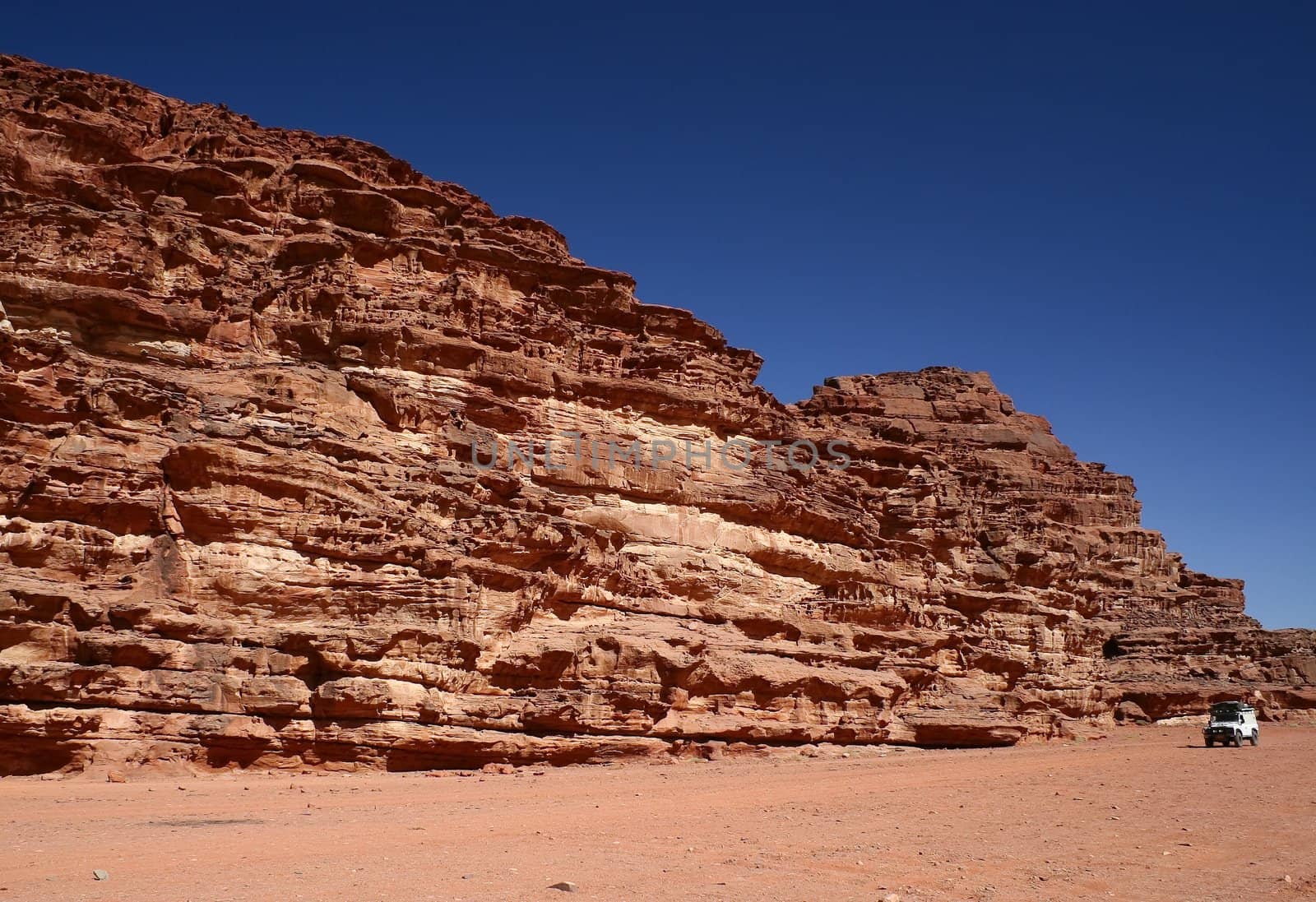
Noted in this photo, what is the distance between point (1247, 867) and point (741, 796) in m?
8.71

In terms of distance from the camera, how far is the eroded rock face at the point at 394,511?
19.7m

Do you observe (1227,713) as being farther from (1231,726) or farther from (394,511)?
(394,511)

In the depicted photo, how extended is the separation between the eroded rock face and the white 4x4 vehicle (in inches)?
216

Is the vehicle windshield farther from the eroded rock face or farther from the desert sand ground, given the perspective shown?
the desert sand ground

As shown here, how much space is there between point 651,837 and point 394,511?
12162mm

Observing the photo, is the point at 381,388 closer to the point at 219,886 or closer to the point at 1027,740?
the point at 219,886

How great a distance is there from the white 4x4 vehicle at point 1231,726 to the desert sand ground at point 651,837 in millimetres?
13251

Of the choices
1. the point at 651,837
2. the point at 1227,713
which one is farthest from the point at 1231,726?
the point at 651,837

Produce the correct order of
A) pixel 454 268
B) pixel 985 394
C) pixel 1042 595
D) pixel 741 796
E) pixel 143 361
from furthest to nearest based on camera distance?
pixel 985 394
pixel 1042 595
pixel 454 268
pixel 143 361
pixel 741 796

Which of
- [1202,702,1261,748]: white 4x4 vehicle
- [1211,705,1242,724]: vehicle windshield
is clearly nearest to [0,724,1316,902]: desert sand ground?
[1202,702,1261,748]: white 4x4 vehicle

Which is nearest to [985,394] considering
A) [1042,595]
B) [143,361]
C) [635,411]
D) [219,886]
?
[1042,595]

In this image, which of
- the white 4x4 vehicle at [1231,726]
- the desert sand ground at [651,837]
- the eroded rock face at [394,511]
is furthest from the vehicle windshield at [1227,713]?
the desert sand ground at [651,837]

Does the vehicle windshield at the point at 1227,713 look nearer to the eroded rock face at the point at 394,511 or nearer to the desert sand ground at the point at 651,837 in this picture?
the eroded rock face at the point at 394,511

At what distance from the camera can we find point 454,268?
31.2 m
